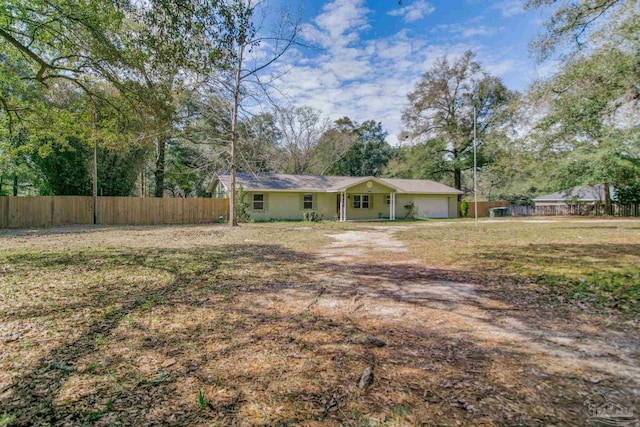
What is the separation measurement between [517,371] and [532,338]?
2.69ft

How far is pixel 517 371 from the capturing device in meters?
A: 2.42

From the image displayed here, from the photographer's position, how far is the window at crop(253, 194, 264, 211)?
69.8 ft

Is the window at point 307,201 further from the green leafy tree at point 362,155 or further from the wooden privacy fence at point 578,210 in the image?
the wooden privacy fence at point 578,210

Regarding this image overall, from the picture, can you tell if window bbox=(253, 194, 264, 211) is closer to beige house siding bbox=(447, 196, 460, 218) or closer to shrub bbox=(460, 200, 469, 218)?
beige house siding bbox=(447, 196, 460, 218)

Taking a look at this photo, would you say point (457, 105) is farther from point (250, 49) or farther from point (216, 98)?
point (250, 49)

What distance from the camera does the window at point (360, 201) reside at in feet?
78.8

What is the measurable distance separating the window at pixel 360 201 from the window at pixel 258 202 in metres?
7.08

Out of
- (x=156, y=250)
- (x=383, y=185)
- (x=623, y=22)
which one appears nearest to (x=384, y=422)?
(x=156, y=250)

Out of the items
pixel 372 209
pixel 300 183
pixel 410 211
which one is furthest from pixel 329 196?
pixel 410 211

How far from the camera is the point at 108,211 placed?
17.8 m

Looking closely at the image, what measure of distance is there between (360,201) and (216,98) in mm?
12792

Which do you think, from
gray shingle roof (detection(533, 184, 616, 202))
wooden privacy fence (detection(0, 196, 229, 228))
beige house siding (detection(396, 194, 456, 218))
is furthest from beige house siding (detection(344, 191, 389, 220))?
gray shingle roof (detection(533, 184, 616, 202))

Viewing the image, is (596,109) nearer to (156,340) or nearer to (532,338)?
(532,338)

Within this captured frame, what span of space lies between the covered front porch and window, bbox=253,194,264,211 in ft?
17.6
